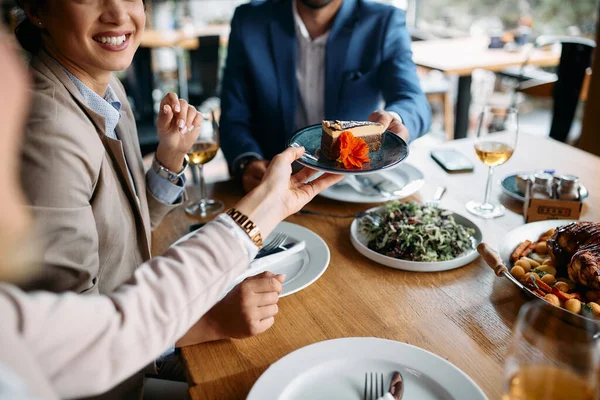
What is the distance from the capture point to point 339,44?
2068 millimetres

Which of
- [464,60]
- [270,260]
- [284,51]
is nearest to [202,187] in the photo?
[270,260]

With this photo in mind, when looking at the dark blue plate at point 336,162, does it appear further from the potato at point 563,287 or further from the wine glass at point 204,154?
the potato at point 563,287

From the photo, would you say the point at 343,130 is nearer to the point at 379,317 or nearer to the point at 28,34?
the point at 379,317

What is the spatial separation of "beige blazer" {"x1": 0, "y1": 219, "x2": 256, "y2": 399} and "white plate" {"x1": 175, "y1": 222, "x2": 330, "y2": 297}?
329 millimetres

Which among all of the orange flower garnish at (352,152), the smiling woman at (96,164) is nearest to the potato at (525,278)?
the orange flower garnish at (352,152)

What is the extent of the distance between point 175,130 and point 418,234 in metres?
0.74

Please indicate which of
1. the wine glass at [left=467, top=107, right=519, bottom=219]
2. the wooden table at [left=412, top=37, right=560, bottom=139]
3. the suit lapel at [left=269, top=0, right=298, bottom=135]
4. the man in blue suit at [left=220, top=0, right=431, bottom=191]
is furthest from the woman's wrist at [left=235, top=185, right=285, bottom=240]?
the wooden table at [left=412, top=37, right=560, bottom=139]

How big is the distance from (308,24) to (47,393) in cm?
190

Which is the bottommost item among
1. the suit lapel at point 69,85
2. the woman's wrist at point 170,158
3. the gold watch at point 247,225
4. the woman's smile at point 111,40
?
the woman's wrist at point 170,158

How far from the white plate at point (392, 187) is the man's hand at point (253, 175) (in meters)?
0.23

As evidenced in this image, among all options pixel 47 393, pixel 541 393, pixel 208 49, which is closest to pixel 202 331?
pixel 47 393

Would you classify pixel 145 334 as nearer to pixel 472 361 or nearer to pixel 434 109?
pixel 472 361

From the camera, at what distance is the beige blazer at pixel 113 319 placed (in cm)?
60

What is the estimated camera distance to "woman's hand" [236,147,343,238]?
2.83 ft
